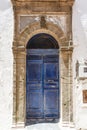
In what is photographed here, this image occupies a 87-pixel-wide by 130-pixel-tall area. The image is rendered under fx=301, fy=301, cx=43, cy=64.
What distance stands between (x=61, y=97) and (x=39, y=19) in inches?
92.1

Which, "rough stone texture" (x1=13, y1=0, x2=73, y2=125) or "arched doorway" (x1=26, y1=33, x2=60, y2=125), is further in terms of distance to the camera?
"arched doorway" (x1=26, y1=33, x2=60, y2=125)

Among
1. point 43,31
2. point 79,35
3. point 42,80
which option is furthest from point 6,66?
point 79,35

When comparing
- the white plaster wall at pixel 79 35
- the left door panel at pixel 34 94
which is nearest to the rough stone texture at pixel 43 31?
the white plaster wall at pixel 79 35

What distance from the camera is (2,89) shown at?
8648 mm

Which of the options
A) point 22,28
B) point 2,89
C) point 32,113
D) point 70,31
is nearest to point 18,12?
point 22,28

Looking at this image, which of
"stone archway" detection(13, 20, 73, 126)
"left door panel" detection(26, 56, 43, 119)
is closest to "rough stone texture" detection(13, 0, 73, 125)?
"stone archway" detection(13, 20, 73, 126)

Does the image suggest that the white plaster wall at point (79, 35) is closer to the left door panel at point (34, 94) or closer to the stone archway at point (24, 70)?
the stone archway at point (24, 70)

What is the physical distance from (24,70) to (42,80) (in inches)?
24.9

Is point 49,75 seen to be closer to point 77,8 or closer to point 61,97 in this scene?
point 61,97

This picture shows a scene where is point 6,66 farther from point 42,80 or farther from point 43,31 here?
point 43,31

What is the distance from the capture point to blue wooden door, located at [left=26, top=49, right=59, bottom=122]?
883 cm

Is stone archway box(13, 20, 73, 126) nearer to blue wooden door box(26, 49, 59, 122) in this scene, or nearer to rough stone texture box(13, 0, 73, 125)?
rough stone texture box(13, 0, 73, 125)

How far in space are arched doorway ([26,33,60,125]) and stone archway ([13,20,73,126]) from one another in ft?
0.86

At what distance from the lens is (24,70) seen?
28.4ft
